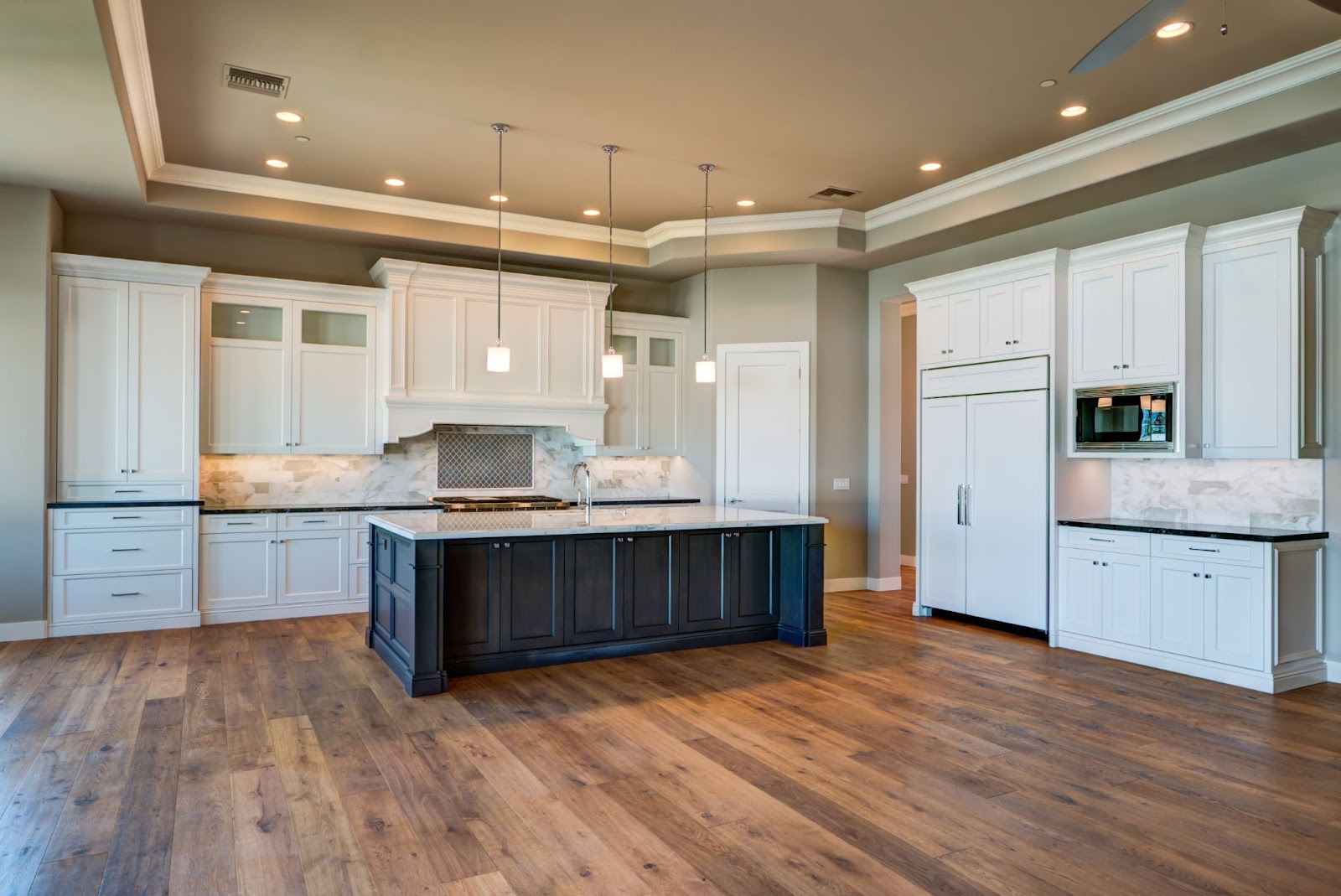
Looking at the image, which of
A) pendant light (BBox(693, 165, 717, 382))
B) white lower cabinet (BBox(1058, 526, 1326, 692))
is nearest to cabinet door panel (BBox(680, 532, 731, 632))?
pendant light (BBox(693, 165, 717, 382))

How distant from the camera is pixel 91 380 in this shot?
232 inches

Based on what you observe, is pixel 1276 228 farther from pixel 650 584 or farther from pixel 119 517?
pixel 119 517

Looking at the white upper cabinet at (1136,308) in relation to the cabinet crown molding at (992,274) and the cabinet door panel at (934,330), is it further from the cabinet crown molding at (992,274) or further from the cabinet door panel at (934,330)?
the cabinet door panel at (934,330)

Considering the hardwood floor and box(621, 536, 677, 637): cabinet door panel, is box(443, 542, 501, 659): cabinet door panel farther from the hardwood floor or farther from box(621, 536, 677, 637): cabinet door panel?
box(621, 536, 677, 637): cabinet door panel

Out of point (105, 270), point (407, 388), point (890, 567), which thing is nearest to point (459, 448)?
point (407, 388)

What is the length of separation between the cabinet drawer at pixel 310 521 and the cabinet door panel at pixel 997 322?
16.5 feet

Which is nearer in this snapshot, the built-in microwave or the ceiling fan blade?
the ceiling fan blade

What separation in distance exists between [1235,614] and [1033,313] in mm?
2259

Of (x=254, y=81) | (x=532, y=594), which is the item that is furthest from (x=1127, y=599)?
(x=254, y=81)

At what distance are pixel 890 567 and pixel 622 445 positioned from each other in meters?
2.74

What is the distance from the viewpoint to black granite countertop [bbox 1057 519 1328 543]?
15.0 feet

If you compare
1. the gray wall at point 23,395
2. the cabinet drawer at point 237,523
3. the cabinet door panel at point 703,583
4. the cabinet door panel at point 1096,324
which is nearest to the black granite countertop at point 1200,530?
the cabinet door panel at point 1096,324

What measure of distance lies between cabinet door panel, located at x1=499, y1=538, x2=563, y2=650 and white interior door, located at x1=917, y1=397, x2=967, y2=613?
10.2 feet

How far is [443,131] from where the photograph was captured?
17.5ft
